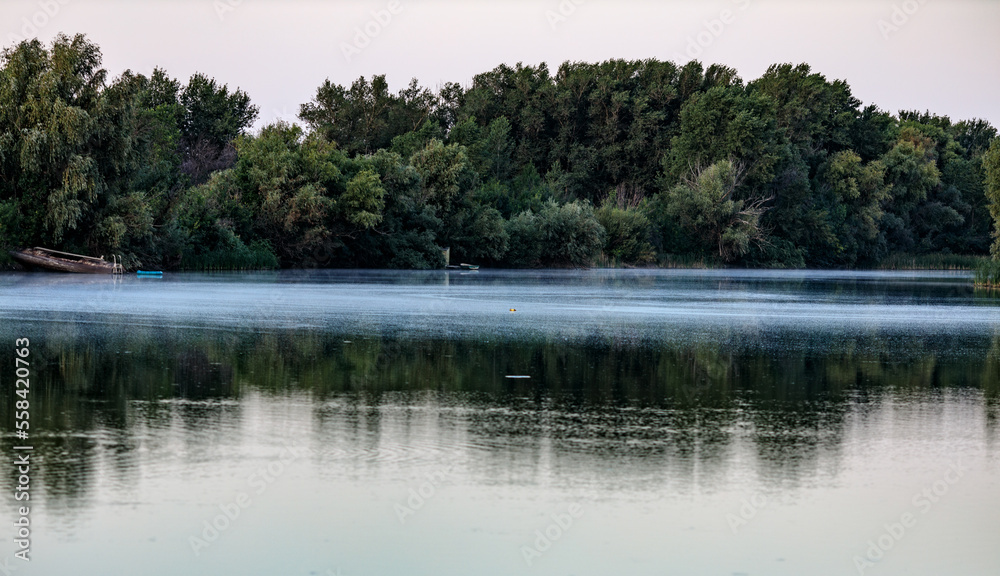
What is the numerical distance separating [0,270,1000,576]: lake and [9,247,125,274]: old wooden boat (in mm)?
29863

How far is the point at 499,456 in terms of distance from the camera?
8.37 meters

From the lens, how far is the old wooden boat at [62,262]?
153ft

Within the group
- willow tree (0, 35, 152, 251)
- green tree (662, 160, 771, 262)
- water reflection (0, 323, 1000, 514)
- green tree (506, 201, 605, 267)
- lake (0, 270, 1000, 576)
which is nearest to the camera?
lake (0, 270, 1000, 576)

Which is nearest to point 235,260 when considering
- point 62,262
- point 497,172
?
point 62,262

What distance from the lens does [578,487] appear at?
7.44 metres

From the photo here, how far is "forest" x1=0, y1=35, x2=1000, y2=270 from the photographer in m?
47.0

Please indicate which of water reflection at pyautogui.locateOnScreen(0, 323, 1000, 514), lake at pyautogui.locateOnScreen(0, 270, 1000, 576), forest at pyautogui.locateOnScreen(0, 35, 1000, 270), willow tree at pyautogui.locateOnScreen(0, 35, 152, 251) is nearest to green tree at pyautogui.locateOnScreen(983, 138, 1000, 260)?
forest at pyautogui.locateOnScreen(0, 35, 1000, 270)

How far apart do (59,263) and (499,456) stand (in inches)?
1679

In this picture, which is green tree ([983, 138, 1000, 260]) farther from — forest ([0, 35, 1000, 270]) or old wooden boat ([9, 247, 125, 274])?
old wooden boat ([9, 247, 125, 274])

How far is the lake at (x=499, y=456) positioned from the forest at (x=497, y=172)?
31.3 metres

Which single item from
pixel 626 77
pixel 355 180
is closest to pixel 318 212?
pixel 355 180

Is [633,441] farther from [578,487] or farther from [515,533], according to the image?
[515,533]

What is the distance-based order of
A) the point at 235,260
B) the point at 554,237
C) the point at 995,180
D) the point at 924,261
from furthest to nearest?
1. the point at 924,261
2. the point at 554,237
3. the point at 235,260
4. the point at 995,180

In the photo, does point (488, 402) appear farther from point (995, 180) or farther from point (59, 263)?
point (995, 180)
